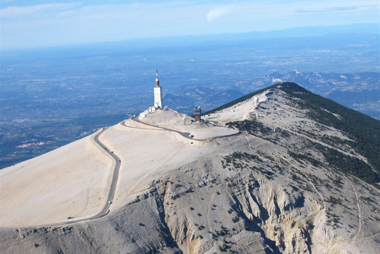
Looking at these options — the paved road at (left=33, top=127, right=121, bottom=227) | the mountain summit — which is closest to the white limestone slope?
the mountain summit

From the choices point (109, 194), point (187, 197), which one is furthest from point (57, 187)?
point (187, 197)

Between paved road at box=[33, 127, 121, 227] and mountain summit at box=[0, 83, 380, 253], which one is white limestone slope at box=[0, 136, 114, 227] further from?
paved road at box=[33, 127, 121, 227]

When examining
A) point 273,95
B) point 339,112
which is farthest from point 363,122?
point 273,95

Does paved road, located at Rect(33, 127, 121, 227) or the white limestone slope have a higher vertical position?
paved road, located at Rect(33, 127, 121, 227)

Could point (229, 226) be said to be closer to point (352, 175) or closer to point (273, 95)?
point (352, 175)

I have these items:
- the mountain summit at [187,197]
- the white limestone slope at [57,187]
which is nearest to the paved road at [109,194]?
the mountain summit at [187,197]

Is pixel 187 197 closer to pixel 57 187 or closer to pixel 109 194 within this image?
pixel 109 194

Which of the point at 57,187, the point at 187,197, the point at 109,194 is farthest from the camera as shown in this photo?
the point at 57,187

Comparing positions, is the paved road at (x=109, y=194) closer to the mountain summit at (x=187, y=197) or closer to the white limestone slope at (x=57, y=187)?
the mountain summit at (x=187, y=197)
